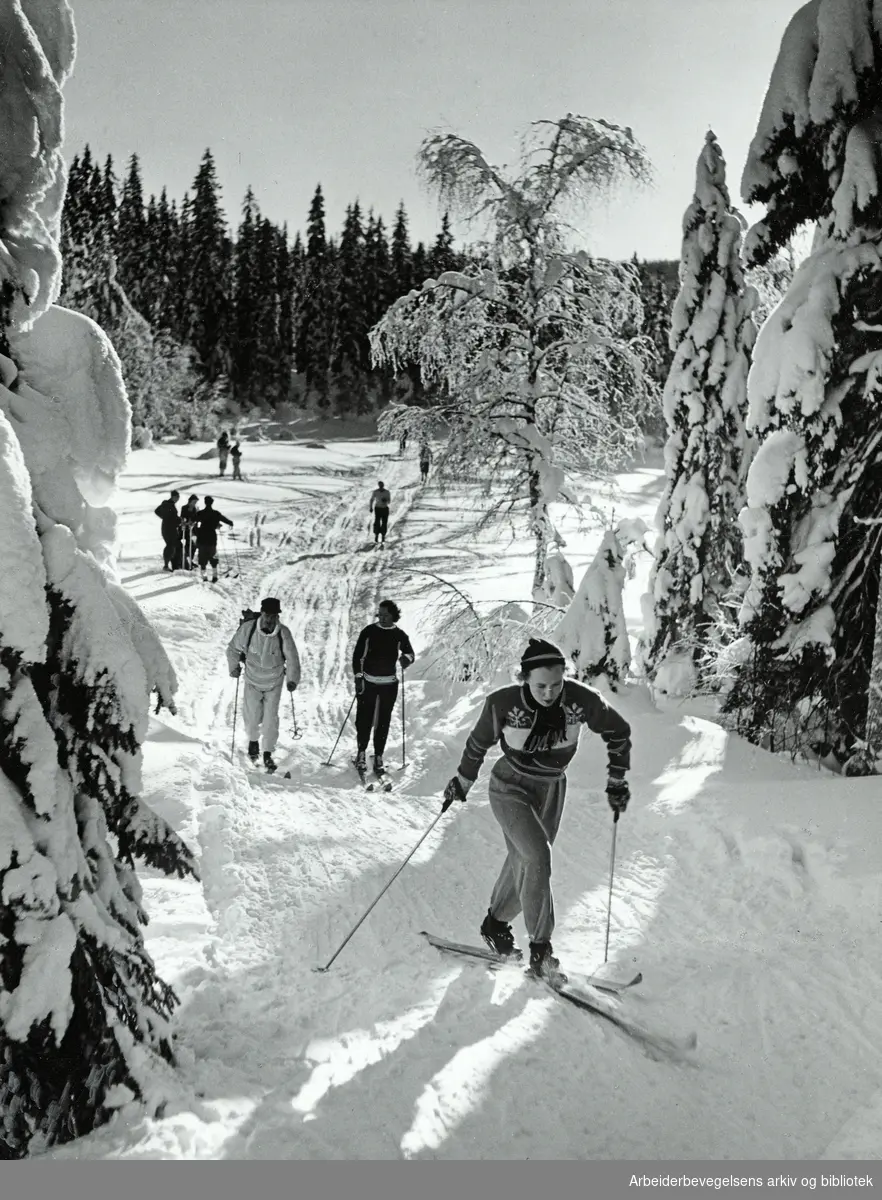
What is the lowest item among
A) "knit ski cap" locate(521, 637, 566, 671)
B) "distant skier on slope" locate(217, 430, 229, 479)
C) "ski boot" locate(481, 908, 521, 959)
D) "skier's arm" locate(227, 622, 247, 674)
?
"ski boot" locate(481, 908, 521, 959)

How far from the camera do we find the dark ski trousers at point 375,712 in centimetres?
901

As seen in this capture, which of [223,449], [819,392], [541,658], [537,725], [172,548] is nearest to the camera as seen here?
[541,658]

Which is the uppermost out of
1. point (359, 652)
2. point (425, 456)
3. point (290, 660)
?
point (425, 456)

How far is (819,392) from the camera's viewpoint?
8273 mm

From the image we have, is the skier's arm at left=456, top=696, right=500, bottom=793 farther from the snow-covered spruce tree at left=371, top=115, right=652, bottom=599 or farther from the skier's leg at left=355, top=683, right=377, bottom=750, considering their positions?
the snow-covered spruce tree at left=371, top=115, right=652, bottom=599

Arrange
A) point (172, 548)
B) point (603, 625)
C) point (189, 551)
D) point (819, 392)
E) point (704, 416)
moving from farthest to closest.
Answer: point (189, 551) < point (172, 548) < point (704, 416) < point (603, 625) < point (819, 392)

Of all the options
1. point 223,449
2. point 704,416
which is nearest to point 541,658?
point 704,416

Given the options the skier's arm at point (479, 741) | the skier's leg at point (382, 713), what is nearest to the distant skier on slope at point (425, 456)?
the skier's leg at point (382, 713)

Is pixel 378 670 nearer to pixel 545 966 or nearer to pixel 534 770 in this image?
pixel 534 770

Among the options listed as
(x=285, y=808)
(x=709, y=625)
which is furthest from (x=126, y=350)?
(x=285, y=808)

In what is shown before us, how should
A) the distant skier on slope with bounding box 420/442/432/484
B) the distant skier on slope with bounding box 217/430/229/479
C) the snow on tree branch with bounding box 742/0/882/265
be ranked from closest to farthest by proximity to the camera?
the snow on tree branch with bounding box 742/0/882/265 → the distant skier on slope with bounding box 420/442/432/484 → the distant skier on slope with bounding box 217/430/229/479

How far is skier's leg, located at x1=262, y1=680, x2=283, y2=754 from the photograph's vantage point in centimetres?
910

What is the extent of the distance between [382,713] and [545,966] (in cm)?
447

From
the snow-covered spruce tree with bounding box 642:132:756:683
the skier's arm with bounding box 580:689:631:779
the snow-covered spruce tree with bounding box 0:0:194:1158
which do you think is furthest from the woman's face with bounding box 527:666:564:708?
the snow-covered spruce tree with bounding box 642:132:756:683
